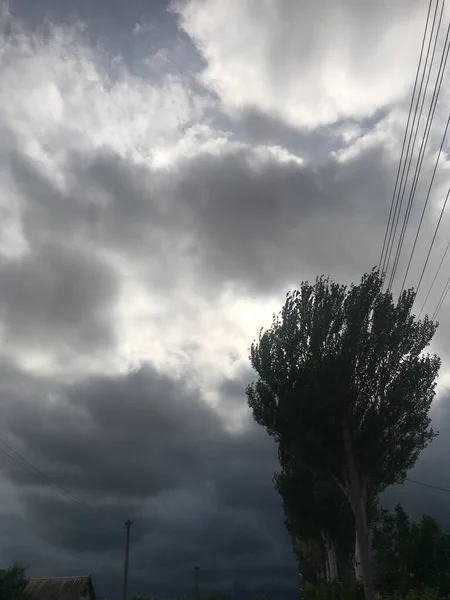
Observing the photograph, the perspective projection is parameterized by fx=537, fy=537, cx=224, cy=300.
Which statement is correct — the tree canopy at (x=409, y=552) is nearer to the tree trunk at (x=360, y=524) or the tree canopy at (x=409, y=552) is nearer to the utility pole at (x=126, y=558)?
the tree trunk at (x=360, y=524)

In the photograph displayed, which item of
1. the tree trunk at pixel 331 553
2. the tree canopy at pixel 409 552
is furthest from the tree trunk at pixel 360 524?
the tree trunk at pixel 331 553

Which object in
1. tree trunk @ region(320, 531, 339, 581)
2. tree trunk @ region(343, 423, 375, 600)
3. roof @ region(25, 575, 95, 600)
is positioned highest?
roof @ region(25, 575, 95, 600)

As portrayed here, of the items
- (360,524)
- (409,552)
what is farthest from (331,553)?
(360,524)

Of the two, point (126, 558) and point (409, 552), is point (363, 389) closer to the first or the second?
point (409, 552)

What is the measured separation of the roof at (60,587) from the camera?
56.3 m

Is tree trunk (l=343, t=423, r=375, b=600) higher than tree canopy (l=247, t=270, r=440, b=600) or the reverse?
the reverse

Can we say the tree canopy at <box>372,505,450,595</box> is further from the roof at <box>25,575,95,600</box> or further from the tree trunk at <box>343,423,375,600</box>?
the roof at <box>25,575,95,600</box>

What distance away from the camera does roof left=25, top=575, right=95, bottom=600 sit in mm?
56344

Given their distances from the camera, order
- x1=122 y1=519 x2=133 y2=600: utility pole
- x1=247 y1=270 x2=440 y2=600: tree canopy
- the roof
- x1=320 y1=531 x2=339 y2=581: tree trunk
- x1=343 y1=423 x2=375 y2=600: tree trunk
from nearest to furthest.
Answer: x1=343 y1=423 x2=375 y2=600: tree trunk → x1=247 y1=270 x2=440 y2=600: tree canopy → x1=320 y1=531 x2=339 y2=581: tree trunk → x1=122 y1=519 x2=133 y2=600: utility pole → the roof

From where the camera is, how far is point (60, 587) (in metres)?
58.2

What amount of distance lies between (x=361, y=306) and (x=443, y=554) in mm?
22933

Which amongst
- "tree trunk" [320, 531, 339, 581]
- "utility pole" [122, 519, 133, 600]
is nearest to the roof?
"utility pole" [122, 519, 133, 600]

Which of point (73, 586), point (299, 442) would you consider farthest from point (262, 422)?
point (73, 586)

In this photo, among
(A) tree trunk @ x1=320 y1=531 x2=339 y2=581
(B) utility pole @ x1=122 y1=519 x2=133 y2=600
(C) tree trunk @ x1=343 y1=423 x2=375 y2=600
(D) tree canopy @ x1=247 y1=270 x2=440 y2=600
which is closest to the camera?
(C) tree trunk @ x1=343 y1=423 x2=375 y2=600
